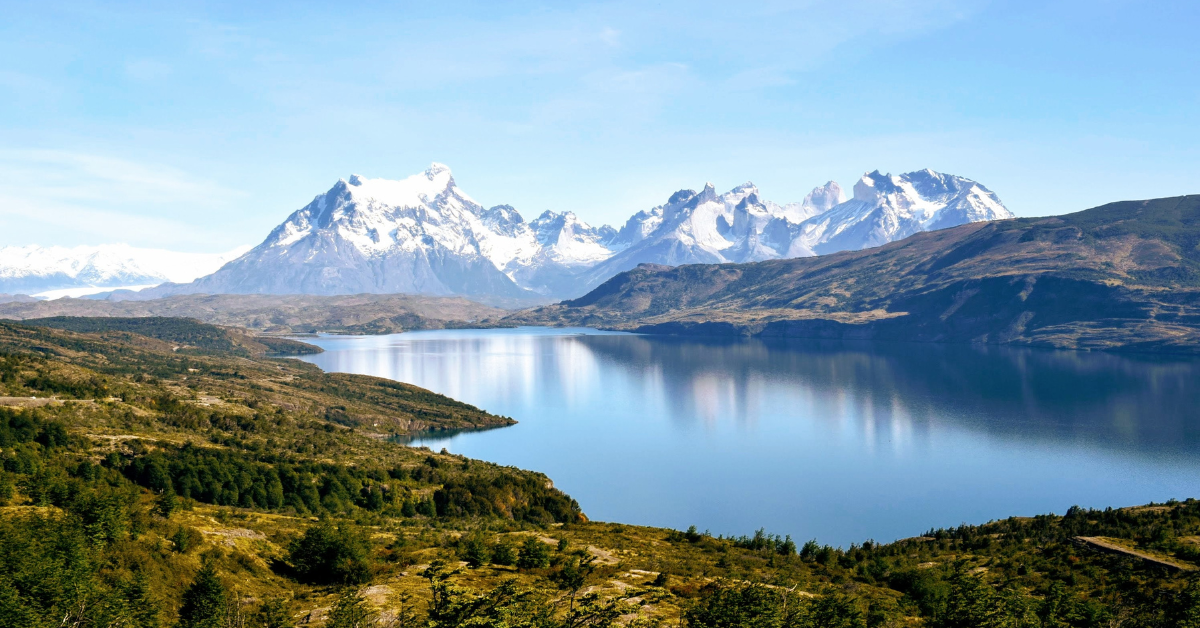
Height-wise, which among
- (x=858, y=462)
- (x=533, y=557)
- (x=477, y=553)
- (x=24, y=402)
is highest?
(x=24, y=402)

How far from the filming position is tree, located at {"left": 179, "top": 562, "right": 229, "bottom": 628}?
102 feet

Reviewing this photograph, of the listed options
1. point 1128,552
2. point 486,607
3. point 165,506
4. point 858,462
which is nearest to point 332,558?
point 486,607

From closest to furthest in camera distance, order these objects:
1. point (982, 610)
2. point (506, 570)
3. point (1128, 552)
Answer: point (982, 610), point (506, 570), point (1128, 552)

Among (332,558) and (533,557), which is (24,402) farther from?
(533,557)

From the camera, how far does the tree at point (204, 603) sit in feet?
102

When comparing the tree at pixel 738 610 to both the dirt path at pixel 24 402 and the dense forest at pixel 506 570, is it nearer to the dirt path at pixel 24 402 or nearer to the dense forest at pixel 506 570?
the dense forest at pixel 506 570

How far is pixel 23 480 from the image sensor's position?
149 ft

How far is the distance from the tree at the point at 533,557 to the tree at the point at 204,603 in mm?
14904

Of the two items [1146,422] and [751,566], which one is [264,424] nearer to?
[751,566]

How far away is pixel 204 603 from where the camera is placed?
3259 cm

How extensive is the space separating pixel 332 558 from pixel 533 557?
10.6 metres

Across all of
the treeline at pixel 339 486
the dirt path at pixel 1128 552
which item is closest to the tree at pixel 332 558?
the treeline at pixel 339 486

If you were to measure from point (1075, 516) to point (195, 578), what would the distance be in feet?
210

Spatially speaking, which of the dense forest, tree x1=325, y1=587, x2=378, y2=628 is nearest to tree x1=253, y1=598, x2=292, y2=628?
the dense forest
